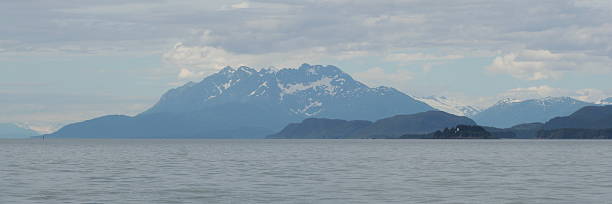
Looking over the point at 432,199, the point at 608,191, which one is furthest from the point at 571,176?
the point at 432,199

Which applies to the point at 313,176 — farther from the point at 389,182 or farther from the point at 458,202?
the point at 458,202

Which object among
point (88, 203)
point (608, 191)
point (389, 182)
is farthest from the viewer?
point (389, 182)

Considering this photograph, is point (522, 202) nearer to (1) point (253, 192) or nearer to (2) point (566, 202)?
(2) point (566, 202)

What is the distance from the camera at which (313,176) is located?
9200cm

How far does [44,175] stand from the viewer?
93.7m

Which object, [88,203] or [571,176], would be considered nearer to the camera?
[88,203]

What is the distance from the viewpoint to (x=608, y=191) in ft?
232

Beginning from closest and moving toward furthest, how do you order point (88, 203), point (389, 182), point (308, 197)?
point (88, 203) → point (308, 197) → point (389, 182)

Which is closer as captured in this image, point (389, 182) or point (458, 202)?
point (458, 202)

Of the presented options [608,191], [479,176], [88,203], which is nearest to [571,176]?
[479,176]

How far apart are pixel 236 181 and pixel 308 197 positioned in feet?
62.1

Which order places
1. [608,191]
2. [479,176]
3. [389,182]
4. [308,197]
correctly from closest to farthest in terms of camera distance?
[308,197]
[608,191]
[389,182]
[479,176]

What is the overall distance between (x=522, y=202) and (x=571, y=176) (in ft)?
104

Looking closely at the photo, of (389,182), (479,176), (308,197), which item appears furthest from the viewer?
(479,176)
